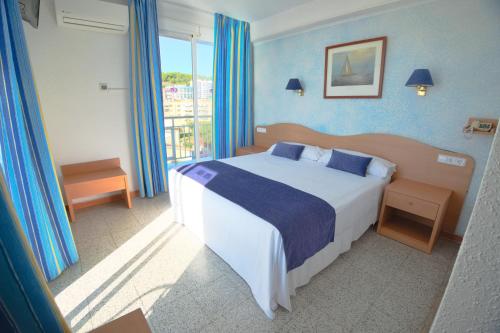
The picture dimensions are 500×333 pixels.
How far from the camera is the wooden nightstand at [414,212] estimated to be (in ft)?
7.42

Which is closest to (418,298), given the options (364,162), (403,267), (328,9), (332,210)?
(403,267)

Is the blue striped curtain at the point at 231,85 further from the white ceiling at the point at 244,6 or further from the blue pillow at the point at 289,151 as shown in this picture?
the blue pillow at the point at 289,151

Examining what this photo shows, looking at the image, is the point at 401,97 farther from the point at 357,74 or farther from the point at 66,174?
the point at 66,174

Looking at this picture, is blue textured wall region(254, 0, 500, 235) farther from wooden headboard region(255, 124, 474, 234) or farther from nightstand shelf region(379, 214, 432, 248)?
nightstand shelf region(379, 214, 432, 248)

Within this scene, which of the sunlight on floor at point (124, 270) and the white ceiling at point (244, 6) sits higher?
the white ceiling at point (244, 6)

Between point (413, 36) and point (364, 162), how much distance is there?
1456 mm

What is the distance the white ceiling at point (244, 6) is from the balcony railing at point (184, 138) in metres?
1.72

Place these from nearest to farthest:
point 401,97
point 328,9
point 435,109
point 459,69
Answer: point 459,69 < point 435,109 < point 401,97 < point 328,9

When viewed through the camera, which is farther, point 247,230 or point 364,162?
point 364,162

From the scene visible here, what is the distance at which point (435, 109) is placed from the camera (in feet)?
8.30

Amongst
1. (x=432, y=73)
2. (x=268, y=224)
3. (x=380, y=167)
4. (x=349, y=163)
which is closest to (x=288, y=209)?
(x=268, y=224)

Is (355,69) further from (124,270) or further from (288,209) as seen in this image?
(124,270)

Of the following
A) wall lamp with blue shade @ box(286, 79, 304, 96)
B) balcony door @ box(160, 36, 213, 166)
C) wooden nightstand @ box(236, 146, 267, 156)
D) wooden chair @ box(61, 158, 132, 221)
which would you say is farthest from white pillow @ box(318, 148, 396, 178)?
wooden chair @ box(61, 158, 132, 221)

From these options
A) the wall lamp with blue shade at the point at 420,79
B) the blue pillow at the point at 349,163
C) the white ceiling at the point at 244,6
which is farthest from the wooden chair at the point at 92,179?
the wall lamp with blue shade at the point at 420,79
